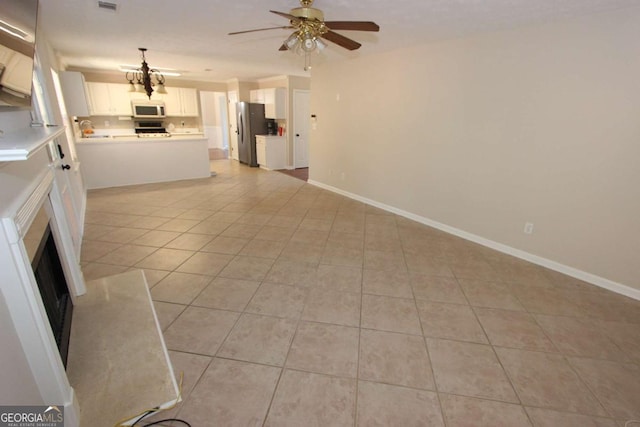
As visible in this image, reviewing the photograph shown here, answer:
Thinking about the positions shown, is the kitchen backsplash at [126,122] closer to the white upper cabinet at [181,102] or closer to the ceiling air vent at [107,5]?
the white upper cabinet at [181,102]

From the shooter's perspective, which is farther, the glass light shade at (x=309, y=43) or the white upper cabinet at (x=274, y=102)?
the white upper cabinet at (x=274, y=102)

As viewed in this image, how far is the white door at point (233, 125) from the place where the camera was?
8398 mm

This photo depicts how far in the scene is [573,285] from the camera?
274 cm

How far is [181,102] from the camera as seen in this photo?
7.88m

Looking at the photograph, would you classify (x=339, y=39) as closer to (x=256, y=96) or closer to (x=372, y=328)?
(x=372, y=328)

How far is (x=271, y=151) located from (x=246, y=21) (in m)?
4.71

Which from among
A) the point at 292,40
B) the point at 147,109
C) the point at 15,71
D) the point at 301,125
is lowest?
the point at 301,125

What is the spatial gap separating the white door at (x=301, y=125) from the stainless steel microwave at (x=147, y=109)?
3.44 metres

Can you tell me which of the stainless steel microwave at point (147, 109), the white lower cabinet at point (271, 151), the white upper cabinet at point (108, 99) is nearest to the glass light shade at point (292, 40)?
the white lower cabinet at point (271, 151)

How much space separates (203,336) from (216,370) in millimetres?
324

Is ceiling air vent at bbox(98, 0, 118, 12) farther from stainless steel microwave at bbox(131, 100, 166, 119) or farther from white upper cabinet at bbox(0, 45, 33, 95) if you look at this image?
stainless steel microwave at bbox(131, 100, 166, 119)

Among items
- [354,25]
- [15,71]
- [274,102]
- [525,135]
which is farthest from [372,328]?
[274,102]

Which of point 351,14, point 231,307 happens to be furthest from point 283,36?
point 231,307

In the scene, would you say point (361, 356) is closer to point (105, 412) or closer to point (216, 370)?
point (216, 370)
